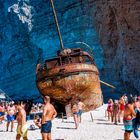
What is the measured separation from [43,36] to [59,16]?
11.8 feet

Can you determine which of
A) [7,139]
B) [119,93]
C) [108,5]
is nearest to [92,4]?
[108,5]

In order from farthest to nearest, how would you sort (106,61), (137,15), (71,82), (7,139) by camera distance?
(106,61)
(137,15)
(71,82)
(7,139)

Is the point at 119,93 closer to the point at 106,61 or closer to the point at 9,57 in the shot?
the point at 106,61

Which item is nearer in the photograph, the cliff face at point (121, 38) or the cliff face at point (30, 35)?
the cliff face at point (121, 38)

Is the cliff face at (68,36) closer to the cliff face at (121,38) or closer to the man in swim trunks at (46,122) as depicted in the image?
the cliff face at (121,38)

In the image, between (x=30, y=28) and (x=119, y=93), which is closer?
(x=119, y=93)

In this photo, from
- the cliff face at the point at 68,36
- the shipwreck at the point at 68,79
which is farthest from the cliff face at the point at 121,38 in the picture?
the shipwreck at the point at 68,79

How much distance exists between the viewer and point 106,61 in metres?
43.7

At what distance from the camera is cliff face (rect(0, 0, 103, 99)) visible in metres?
49.1

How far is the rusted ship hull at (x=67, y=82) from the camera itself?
22375mm

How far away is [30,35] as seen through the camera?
2115 inches

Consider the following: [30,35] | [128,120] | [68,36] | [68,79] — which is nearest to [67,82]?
[68,79]

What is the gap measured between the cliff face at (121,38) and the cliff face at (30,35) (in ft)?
11.2

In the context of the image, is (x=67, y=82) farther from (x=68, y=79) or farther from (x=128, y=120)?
(x=128, y=120)
